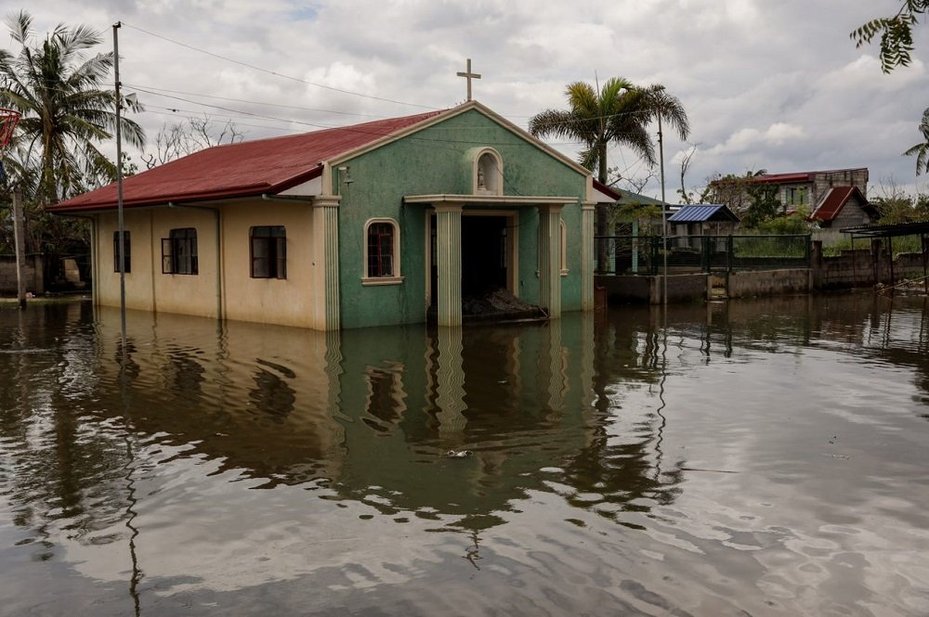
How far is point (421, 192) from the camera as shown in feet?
71.9

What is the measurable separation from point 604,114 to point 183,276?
51.6 ft

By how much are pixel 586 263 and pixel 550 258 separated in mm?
2548

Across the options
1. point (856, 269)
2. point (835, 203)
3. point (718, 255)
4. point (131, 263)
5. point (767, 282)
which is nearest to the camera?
point (131, 263)

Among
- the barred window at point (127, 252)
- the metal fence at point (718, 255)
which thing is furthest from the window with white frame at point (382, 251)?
the metal fence at point (718, 255)

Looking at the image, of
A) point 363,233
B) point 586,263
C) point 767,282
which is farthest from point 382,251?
point 767,282

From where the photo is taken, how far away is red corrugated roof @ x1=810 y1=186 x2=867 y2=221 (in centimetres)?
5438

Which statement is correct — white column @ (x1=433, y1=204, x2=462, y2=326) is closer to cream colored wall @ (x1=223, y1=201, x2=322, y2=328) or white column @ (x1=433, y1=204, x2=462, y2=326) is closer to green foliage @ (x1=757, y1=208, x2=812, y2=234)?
cream colored wall @ (x1=223, y1=201, x2=322, y2=328)

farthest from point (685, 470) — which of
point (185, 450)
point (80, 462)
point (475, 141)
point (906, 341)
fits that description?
point (475, 141)

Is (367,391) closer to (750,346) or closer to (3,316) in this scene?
(750,346)

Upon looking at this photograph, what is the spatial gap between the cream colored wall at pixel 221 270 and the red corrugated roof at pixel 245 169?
73 centimetres

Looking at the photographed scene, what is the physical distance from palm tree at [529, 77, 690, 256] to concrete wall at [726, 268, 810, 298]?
525 centimetres

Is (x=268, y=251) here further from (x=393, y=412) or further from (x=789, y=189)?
(x=789, y=189)

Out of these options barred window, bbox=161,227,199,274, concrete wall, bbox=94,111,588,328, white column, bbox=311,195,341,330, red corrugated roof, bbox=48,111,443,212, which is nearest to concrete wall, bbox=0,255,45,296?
red corrugated roof, bbox=48,111,443,212

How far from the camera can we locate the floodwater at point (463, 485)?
6250mm
